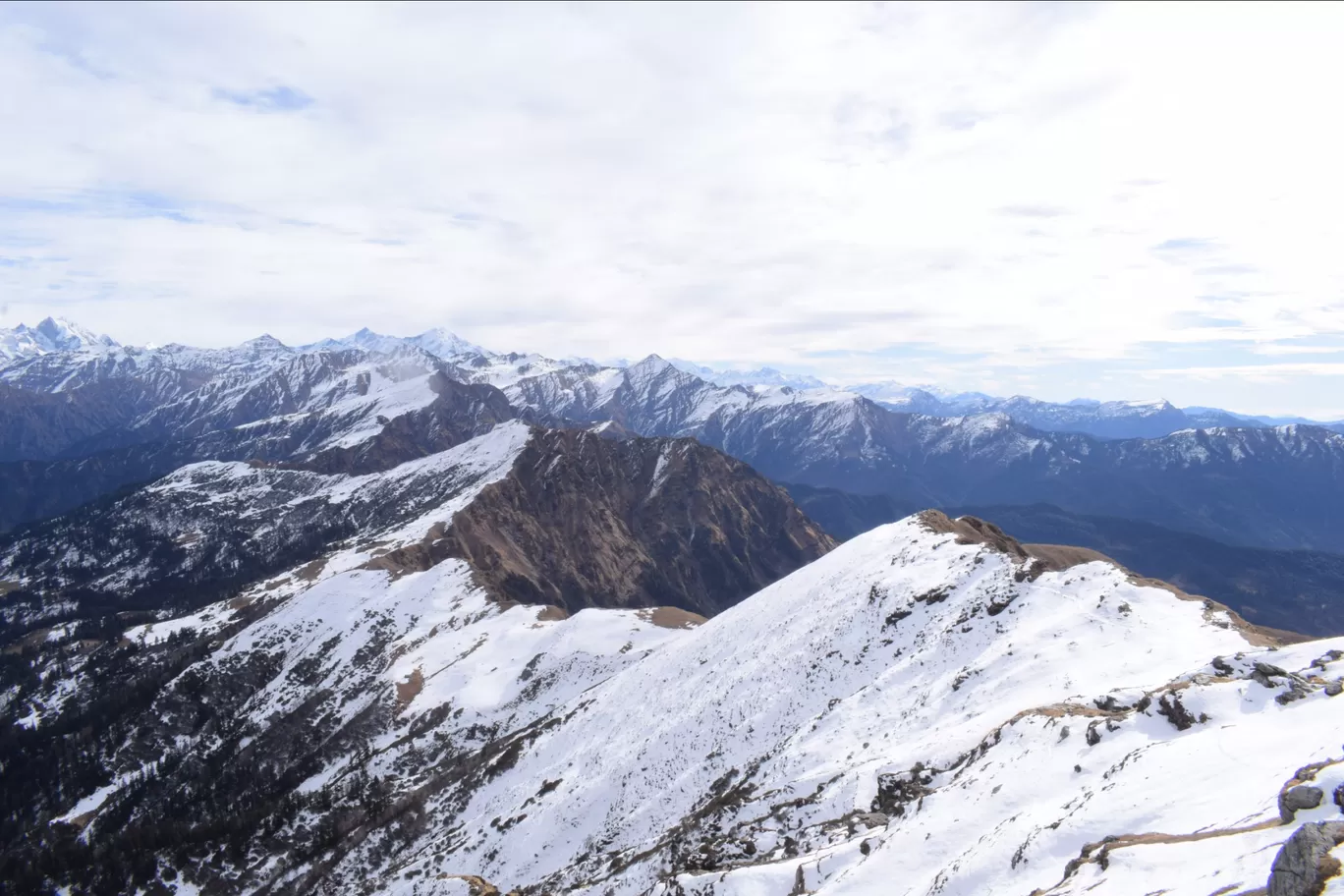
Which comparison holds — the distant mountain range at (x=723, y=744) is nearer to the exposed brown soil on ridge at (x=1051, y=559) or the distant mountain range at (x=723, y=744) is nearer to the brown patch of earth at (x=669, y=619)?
A: the exposed brown soil on ridge at (x=1051, y=559)

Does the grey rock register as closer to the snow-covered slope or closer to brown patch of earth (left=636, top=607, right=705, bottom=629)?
the snow-covered slope

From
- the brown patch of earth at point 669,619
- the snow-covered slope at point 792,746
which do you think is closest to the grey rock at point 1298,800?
the snow-covered slope at point 792,746

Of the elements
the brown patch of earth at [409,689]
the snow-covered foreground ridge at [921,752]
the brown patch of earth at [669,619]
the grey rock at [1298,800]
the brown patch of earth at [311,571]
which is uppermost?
the grey rock at [1298,800]

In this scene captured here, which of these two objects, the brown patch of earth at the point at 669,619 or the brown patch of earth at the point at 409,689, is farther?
the brown patch of earth at the point at 669,619

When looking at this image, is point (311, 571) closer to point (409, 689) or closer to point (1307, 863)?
point (409, 689)

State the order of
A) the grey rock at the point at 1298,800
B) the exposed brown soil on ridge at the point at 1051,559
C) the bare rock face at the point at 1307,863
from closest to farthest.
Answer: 1. the bare rock face at the point at 1307,863
2. the grey rock at the point at 1298,800
3. the exposed brown soil on ridge at the point at 1051,559

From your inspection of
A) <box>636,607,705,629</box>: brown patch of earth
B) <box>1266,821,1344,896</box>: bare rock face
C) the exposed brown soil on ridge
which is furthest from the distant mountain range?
<box>636,607,705,629</box>: brown patch of earth

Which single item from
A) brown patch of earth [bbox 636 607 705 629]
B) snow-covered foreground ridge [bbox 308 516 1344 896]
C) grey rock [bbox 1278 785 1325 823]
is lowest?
brown patch of earth [bbox 636 607 705 629]

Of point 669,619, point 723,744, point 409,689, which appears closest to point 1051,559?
point 723,744
